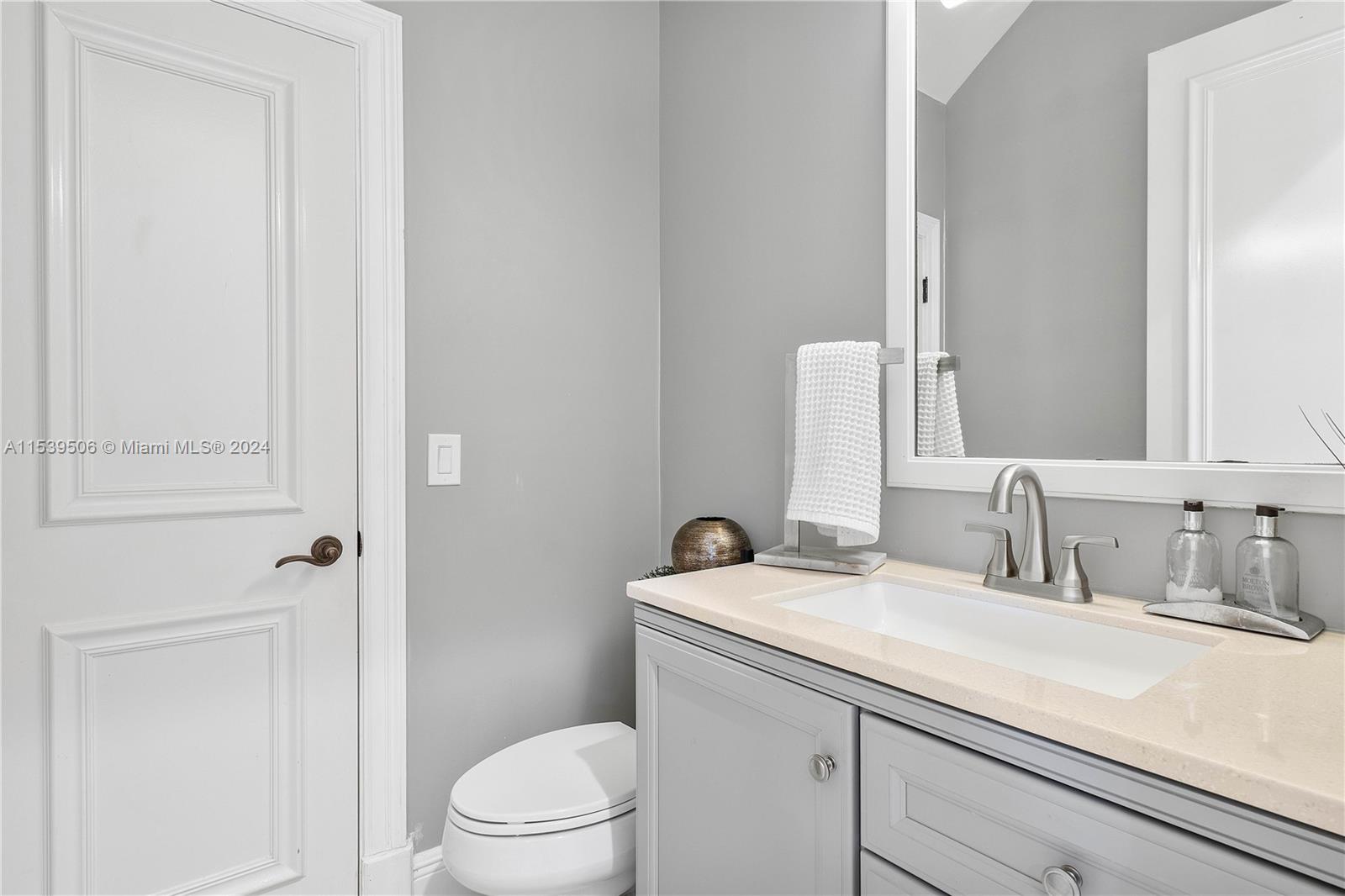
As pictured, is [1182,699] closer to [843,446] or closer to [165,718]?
[843,446]

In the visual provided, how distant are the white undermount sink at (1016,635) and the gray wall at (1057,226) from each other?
0.29 m

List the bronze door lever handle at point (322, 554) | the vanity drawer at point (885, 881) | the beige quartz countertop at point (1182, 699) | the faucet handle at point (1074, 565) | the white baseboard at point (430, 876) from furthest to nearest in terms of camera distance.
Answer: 1. the white baseboard at point (430, 876)
2. the bronze door lever handle at point (322, 554)
3. the faucet handle at point (1074, 565)
4. the vanity drawer at point (885, 881)
5. the beige quartz countertop at point (1182, 699)

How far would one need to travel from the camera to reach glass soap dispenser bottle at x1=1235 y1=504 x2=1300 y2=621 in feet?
2.76

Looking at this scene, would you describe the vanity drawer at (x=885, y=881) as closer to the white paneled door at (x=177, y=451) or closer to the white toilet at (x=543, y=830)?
the white toilet at (x=543, y=830)

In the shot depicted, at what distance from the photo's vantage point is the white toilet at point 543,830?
3.68 feet

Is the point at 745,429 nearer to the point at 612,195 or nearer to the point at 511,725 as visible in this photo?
the point at 612,195

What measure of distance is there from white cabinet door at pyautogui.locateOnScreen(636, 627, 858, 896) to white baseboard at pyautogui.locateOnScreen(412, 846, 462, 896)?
0.61 m

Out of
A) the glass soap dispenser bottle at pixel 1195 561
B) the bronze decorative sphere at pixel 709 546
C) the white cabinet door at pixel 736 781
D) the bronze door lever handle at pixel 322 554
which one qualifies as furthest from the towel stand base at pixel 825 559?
the bronze door lever handle at pixel 322 554

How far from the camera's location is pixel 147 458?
118 centimetres

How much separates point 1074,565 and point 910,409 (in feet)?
1.36

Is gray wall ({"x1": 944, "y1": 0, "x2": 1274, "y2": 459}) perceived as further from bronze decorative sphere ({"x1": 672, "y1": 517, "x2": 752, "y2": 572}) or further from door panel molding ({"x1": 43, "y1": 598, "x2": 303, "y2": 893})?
door panel molding ({"x1": 43, "y1": 598, "x2": 303, "y2": 893})

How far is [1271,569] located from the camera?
0.84 meters

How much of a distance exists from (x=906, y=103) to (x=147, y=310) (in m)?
1.46

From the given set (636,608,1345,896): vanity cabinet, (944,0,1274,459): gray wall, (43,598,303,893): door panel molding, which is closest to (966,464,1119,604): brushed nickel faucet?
(944,0,1274,459): gray wall
